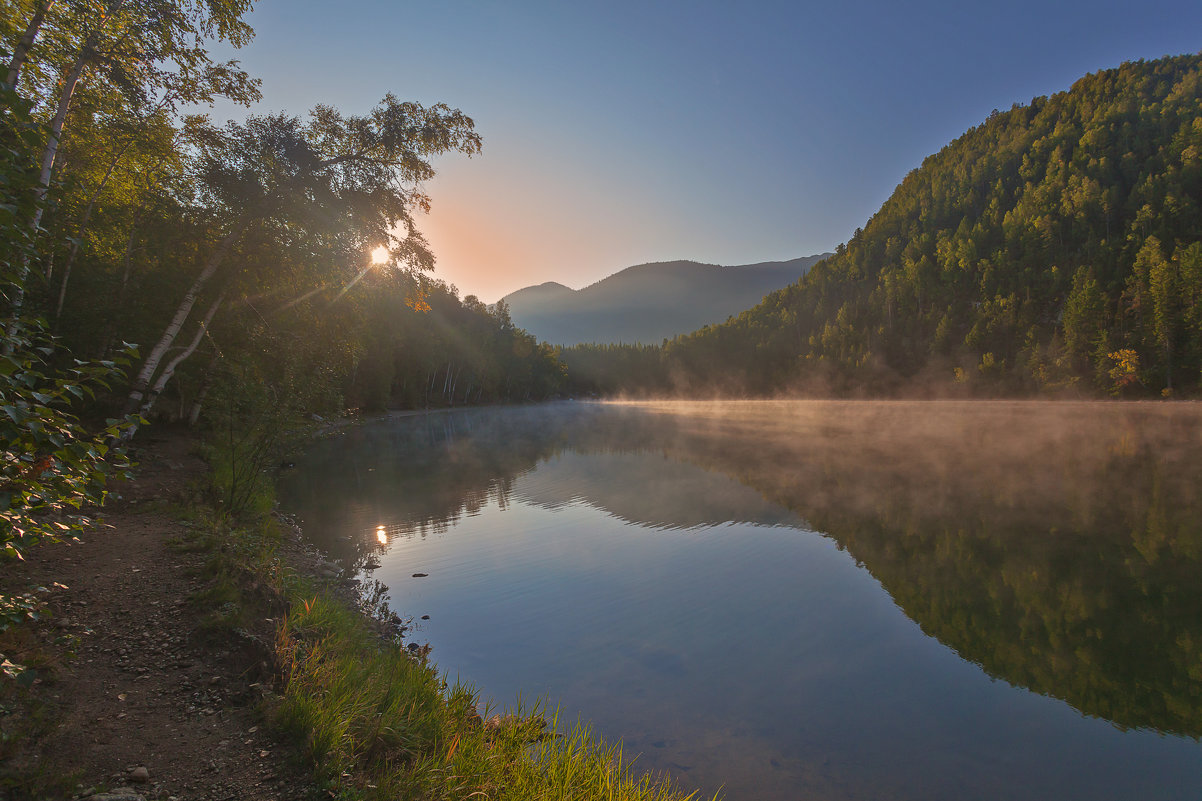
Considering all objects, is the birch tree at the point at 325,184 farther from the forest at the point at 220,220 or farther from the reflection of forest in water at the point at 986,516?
the reflection of forest in water at the point at 986,516

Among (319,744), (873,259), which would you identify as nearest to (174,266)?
(319,744)

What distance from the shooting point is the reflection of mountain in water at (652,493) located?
19828mm

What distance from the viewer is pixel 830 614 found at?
11.9m

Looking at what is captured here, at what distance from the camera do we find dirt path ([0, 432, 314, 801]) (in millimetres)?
4141

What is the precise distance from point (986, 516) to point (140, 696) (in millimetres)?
23530

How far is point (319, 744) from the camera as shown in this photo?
4.89 meters

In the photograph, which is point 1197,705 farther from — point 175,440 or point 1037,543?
point 175,440

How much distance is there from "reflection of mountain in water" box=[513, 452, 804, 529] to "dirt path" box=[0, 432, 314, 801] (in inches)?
554

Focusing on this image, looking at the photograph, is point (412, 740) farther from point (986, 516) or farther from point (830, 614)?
point (986, 516)

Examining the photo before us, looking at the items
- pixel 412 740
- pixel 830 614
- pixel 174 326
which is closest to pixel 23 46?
pixel 174 326

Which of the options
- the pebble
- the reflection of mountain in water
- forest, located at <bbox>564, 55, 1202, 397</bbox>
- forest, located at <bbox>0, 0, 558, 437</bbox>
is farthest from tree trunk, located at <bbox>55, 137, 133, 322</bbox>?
forest, located at <bbox>564, 55, 1202, 397</bbox>

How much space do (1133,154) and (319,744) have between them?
207 m

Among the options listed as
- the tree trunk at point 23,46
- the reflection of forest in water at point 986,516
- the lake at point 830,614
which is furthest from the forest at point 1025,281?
the tree trunk at point 23,46

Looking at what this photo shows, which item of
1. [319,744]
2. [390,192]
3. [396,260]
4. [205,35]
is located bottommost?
[319,744]
